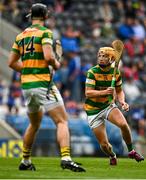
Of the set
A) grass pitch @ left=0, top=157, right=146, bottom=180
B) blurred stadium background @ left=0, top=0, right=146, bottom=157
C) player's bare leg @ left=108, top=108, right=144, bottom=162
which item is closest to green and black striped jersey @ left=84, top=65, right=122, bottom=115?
player's bare leg @ left=108, top=108, right=144, bottom=162

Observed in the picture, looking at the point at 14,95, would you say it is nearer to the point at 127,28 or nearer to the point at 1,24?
the point at 1,24

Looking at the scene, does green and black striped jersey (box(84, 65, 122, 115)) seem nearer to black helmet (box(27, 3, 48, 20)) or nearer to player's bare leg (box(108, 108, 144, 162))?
Result: player's bare leg (box(108, 108, 144, 162))

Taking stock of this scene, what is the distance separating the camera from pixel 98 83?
1436 centimetres

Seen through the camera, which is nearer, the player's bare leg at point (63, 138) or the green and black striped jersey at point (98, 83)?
the player's bare leg at point (63, 138)

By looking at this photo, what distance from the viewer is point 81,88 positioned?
81.5ft

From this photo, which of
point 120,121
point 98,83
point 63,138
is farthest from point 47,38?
point 120,121

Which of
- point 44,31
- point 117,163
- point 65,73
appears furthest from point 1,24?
point 44,31

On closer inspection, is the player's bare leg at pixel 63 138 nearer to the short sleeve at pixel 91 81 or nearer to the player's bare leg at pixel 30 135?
the player's bare leg at pixel 30 135

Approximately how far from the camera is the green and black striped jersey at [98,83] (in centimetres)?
1433

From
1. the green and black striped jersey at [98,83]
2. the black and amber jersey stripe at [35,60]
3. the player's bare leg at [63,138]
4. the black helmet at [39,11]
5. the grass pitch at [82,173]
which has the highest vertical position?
the black helmet at [39,11]

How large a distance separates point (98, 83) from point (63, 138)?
2359 mm

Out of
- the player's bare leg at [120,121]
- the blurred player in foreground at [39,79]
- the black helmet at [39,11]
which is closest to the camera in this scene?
the blurred player in foreground at [39,79]

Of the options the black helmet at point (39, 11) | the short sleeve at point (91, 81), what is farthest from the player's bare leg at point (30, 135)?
the short sleeve at point (91, 81)

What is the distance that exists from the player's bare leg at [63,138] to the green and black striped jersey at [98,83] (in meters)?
2.06
